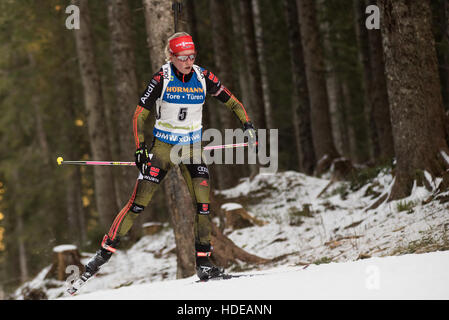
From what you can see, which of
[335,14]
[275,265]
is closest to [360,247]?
[275,265]

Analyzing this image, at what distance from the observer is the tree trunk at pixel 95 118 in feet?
50.2

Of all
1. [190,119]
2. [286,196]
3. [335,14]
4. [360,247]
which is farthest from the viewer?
[335,14]

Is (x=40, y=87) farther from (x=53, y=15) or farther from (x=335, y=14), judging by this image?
(x=335, y=14)

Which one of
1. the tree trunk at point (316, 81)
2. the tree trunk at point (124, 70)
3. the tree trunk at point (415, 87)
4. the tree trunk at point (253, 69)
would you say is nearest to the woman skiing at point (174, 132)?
the tree trunk at point (415, 87)

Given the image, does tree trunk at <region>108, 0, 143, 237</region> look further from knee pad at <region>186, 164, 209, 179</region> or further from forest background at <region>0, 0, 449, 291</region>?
knee pad at <region>186, 164, 209, 179</region>

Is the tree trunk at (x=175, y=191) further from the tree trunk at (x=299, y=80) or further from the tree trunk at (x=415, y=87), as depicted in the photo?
the tree trunk at (x=299, y=80)

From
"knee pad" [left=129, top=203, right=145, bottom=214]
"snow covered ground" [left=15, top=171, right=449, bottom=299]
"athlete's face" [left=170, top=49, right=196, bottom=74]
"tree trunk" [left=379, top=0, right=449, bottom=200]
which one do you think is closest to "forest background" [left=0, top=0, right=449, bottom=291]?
"tree trunk" [left=379, top=0, right=449, bottom=200]

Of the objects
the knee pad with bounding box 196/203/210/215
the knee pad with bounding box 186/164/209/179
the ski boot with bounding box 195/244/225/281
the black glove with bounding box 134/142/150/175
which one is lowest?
the ski boot with bounding box 195/244/225/281

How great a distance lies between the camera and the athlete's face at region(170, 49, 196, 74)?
5660 millimetres

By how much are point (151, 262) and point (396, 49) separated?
252 inches

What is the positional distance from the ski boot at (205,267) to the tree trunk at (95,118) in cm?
965

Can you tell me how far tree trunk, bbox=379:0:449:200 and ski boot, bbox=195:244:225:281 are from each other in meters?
3.94

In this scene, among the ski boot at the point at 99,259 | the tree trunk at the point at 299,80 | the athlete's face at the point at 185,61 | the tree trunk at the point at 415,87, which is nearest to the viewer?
the athlete's face at the point at 185,61

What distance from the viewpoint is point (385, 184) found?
33.3 ft
